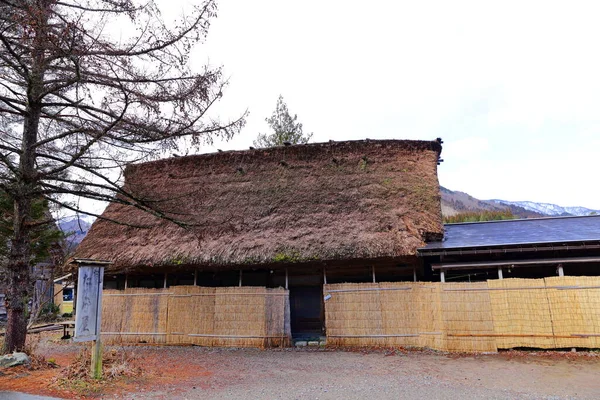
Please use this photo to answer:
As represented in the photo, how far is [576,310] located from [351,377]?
5381mm

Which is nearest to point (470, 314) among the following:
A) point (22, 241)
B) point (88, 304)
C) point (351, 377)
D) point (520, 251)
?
point (520, 251)

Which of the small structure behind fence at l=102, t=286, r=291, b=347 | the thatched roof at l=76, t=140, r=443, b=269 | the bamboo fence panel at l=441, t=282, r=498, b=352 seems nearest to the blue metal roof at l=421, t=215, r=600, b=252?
the thatched roof at l=76, t=140, r=443, b=269

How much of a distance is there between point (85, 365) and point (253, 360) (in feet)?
11.6

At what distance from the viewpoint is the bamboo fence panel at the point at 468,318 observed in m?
9.41

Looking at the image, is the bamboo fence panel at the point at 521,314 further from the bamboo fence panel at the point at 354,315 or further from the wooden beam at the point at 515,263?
the bamboo fence panel at the point at 354,315

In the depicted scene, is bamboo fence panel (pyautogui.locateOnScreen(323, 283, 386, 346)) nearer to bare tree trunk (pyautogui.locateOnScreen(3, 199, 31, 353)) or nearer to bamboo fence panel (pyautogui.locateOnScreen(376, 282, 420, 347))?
bamboo fence panel (pyautogui.locateOnScreen(376, 282, 420, 347))

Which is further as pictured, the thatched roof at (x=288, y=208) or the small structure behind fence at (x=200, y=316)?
the thatched roof at (x=288, y=208)

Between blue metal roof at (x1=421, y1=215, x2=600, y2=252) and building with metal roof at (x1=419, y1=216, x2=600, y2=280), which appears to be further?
blue metal roof at (x1=421, y1=215, x2=600, y2=252)

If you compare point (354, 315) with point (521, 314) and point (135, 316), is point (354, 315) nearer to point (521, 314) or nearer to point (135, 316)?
point (521, 314)

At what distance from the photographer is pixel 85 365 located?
278 inches

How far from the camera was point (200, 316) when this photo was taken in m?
11.7

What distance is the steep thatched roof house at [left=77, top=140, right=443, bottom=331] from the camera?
1172 centimetres

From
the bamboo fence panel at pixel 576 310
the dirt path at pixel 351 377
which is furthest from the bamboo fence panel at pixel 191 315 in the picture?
the bamboo fence panel at pixel 576 310

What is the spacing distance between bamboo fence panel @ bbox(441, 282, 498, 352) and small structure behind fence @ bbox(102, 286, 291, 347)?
4091 mm
